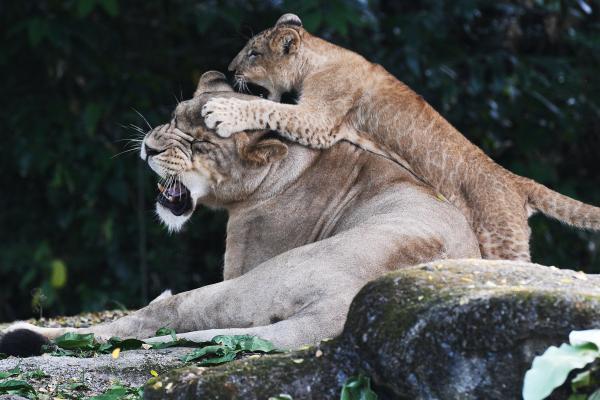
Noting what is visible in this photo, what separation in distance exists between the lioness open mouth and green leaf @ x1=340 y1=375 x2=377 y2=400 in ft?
8.56

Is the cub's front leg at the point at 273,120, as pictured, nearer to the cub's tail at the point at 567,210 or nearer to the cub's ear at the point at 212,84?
the cub's ear at the point at 212,84

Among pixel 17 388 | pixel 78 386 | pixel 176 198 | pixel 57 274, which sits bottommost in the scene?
pixel 57 274

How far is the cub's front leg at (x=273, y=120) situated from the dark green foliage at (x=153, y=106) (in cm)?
Result: 340

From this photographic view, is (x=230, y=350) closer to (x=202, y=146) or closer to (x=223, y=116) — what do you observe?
(x=202, y=146)

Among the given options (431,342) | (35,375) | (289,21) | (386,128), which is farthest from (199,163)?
(431,342)

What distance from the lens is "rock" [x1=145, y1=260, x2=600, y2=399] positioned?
319 cm

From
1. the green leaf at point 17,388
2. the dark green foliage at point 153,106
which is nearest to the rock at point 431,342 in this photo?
the green leaf at point 17,388

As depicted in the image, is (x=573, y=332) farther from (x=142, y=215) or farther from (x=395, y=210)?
(x=142, y=215)

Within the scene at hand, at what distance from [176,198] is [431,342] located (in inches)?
113

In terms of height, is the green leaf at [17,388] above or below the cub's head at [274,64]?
above

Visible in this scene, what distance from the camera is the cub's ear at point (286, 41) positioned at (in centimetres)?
A: 733

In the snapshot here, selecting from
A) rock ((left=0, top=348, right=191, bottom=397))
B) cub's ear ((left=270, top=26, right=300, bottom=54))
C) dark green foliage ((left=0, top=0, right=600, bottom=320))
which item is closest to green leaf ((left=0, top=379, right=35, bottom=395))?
rock ((left=0, top=348, right=191, bottom=397))

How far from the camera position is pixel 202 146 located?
5.84m

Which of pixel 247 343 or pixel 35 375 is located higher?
pixel 35 375
